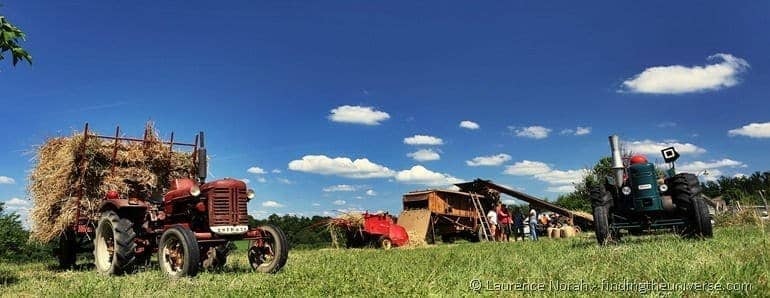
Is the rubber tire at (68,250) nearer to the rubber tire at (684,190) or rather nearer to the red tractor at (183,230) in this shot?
the red tractor at (183,230)

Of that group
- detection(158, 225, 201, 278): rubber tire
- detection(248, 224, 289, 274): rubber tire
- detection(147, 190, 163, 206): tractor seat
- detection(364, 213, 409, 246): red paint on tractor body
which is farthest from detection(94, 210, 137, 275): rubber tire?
detection(364, 213, 409, 246): red paint on tractor body

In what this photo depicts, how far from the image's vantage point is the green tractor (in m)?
9.52

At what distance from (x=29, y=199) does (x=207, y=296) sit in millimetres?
7685

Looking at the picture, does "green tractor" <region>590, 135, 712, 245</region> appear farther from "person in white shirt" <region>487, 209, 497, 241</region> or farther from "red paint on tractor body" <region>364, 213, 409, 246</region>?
"person in white shirt" <region>487, 209, 497, 241</region>

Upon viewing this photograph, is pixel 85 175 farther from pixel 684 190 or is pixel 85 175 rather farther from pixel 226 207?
pixel 684 190

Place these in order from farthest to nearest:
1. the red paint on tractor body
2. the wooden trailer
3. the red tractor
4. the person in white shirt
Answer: the person in white shirt, the wooden trailer, the red paint on tractor body, the red tractor

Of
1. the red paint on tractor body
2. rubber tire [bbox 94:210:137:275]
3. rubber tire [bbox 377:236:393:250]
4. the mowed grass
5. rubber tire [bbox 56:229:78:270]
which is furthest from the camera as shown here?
the red paint on tractor body

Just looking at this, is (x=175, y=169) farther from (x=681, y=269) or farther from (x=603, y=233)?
(x=681, y=269)

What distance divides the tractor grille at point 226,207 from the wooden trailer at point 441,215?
11.8m

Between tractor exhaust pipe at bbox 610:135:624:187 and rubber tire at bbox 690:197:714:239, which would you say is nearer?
rubber tire at bbox 690:197:714:239

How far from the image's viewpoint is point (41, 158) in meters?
10.9

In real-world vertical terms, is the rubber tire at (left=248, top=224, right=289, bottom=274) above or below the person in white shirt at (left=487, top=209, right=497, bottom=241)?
below

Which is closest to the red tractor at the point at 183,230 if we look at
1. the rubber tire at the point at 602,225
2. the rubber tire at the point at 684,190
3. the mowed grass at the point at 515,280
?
the mowed grass at the point at 515,280

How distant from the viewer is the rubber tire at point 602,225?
9.48 metres
